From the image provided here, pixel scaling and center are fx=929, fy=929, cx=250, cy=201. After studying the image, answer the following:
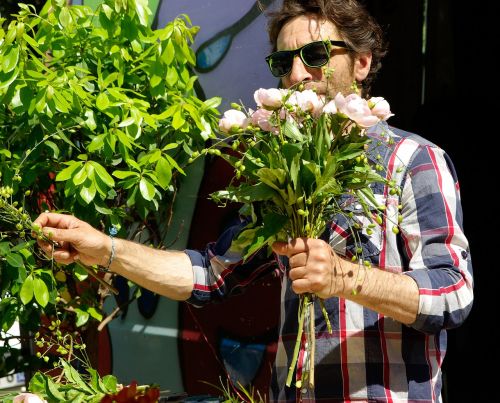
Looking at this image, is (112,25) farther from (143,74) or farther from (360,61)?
(360,61)

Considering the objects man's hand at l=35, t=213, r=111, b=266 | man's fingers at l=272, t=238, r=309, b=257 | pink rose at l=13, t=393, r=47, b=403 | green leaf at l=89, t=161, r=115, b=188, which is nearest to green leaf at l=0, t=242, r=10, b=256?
green leaf at l=89, t=161, r=115, b=188

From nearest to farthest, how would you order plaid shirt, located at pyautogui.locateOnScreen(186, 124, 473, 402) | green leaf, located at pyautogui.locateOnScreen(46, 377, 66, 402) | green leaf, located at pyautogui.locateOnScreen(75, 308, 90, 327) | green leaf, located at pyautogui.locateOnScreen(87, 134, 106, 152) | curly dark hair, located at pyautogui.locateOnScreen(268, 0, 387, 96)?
plaid shirt, located at pyautogui.locateOnScreen(186, 124, 473, 402)
green leaf, located at pyautogui.locateOnScreen(46, 377, 66, 402)
curly dark hair, located at pyautogui.locateOnScreen(268, 0, 387, 96)
green leaf, located at pyautogui.locateOnScreen(87, 134, 106, 152)
green leaf, located at pyautogui.locateOnScreen(75, 308, 90, 327)

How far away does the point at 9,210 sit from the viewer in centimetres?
266

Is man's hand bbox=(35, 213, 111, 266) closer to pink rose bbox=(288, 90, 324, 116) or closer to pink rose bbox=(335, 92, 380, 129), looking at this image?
pink rose bbox=(288, 90, 324, 116)

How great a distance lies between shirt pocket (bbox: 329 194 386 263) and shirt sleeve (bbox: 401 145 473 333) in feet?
0.29

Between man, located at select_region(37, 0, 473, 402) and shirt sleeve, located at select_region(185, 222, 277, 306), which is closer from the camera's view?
man, located at select_region(37, 0, 473, 402)

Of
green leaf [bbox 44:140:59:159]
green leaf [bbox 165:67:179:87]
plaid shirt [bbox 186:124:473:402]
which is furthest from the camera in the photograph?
green leaf [bbox 165:67:179:87]

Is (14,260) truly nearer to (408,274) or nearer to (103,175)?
(103,175)

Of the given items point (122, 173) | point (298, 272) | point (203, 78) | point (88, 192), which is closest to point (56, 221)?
point (88, 192)

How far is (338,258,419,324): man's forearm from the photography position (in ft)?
7.48

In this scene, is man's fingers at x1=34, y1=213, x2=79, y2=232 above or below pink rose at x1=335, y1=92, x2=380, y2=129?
below

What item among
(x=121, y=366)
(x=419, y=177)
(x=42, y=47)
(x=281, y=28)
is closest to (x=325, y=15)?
(x=281, y=28)

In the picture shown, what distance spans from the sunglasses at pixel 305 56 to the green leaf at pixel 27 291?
1138mm

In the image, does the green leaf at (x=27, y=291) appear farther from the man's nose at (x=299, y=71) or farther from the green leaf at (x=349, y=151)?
the green leaf at (x=349, y=151)
